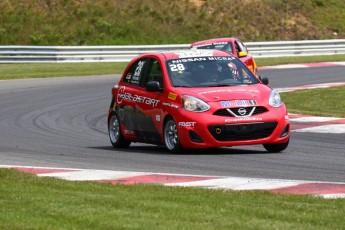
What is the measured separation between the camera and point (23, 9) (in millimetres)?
47094

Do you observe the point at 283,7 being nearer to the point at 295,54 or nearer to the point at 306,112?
the point at 295,54

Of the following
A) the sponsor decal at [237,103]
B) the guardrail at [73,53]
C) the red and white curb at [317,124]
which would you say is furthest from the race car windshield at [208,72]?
the guardrail at [73,53]

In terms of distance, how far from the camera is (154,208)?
853 cm

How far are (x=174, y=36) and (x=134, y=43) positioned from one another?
198cm

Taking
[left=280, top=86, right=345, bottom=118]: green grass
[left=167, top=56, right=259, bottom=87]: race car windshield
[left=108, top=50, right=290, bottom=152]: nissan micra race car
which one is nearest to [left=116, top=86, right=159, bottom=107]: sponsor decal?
[left=108, top=50, right=290, bottom=152]: nissan micra race car

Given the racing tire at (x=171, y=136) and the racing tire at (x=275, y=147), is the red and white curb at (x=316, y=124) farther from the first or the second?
the racing tire at (x=171, y=136)

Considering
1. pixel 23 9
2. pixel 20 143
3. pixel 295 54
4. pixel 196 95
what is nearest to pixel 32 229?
pixel 196 95

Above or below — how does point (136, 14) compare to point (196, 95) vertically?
below

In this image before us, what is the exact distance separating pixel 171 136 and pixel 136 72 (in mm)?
1682

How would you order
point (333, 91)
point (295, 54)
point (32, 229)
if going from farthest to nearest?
point (295, 54), point (333, 91), point (32, 229)

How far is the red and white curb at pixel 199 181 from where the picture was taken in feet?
33.2

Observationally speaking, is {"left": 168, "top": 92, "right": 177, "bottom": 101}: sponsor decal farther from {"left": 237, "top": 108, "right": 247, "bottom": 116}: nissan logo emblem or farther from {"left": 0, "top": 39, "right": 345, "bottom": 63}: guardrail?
{"left": 0, "top": 39, "right": 345, "bottom": 63}: guardrail

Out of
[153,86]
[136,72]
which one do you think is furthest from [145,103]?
[136,72]

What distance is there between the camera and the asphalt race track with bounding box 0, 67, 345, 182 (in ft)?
40.2
